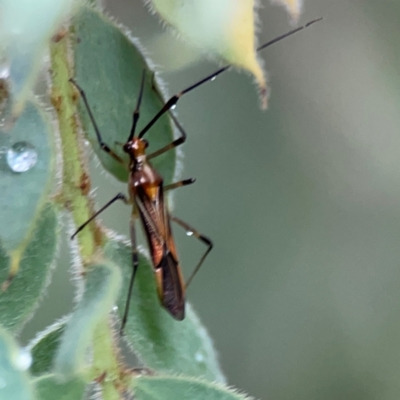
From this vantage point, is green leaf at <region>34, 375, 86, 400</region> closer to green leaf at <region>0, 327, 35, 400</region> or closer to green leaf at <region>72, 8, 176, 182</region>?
green leaf at <region>0, 327, 35, 400</region>

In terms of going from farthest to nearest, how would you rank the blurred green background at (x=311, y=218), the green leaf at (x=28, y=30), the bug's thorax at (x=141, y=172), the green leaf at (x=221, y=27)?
the blurred green background at (x=311, y=218)
the bug's thorax at (x=141, y=172)
the green leaf at (x=221, y=27)
the green leaf at (x=28, y=30)

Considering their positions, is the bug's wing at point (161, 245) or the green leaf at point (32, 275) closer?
the green leaf at point (32, 275)

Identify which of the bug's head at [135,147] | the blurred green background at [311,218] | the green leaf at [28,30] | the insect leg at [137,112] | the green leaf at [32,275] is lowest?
the blurred green background at [311,218]

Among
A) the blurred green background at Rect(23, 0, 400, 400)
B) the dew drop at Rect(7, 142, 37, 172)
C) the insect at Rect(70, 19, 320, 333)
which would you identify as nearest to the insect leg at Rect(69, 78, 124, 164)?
the insect at Rect(70, 19, 320, 333)

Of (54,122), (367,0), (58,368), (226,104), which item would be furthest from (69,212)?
(367,0)

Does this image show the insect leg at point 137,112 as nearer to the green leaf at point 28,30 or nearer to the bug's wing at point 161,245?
the bug's wing at point 161,245

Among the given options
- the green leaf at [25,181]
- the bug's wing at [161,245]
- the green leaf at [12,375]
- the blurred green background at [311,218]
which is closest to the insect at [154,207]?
the bug's wing at [161,245]

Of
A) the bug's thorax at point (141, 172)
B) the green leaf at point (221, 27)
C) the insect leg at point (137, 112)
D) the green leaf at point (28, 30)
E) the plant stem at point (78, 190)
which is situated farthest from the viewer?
the bug's thorax at point (141, 172)
